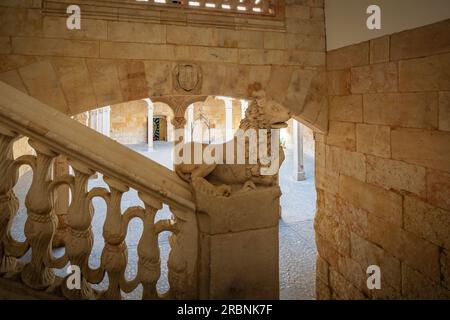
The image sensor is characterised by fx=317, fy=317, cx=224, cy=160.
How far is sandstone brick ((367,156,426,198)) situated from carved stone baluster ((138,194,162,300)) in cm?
240

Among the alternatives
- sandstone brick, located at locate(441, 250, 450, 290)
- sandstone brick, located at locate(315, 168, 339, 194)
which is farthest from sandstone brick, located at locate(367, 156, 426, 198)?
sandstone brick, located at locate(315, 168, 339, 194)

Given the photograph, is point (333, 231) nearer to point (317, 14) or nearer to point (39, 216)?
point (317, 14)

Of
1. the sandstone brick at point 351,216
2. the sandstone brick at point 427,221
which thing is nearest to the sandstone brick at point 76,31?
the sandstone brick at point 351,216

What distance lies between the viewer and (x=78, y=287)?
1.28 m

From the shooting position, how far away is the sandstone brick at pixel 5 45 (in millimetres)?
2975

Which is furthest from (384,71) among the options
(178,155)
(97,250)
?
(97,250)

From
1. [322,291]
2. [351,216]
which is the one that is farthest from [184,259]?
[322,291]

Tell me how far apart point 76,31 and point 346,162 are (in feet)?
10.7

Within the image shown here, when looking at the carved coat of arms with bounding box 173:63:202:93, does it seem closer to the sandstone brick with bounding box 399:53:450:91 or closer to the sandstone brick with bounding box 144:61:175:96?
the sandstone brick with bounding box 144:61:175:96

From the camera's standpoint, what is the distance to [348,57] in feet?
11.8

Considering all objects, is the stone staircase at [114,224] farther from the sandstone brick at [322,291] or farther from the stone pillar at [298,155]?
the stone pillar at [298,155]

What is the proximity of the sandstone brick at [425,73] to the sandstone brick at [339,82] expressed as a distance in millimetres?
769

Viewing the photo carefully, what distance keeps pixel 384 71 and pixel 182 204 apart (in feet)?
8.85
